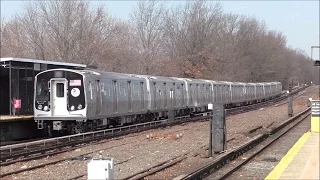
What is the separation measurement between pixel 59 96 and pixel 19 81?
2.28 metres

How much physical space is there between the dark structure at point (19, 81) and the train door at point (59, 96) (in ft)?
6.03

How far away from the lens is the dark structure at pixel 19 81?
19.7 metres

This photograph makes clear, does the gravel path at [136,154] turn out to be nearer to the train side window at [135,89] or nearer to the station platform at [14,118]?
the train side window at [135,89]

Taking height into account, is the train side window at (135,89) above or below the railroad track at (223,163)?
above

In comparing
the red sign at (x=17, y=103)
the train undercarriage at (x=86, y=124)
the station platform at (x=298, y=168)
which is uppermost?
the red sign at (x=17, y=103)

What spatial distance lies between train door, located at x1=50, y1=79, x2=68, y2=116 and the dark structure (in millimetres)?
1837

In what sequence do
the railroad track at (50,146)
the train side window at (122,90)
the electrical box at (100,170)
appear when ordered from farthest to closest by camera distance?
the train side window at (122,90) → the railroad track at (50,146) → the electrical box at (100,170)

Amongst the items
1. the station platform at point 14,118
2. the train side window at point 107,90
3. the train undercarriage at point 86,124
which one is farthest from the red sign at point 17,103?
the train side window at point 107,90

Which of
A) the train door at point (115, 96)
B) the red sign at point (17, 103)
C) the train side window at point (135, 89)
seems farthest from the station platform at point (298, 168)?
the train side window at point (135, 89)

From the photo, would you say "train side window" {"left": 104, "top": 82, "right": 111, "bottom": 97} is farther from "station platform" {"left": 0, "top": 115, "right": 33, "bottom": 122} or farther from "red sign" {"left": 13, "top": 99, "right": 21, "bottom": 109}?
"red sign" {"left": 13, "top": 99, "right": 21, "bottom": 109}

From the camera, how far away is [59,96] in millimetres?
19391

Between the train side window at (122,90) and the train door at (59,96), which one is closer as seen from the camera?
the train door at (59,96)

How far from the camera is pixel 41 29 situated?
4903cm

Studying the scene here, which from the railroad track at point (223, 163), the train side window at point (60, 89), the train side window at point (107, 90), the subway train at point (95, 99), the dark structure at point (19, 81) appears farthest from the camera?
the train side window at point (107, 90)
